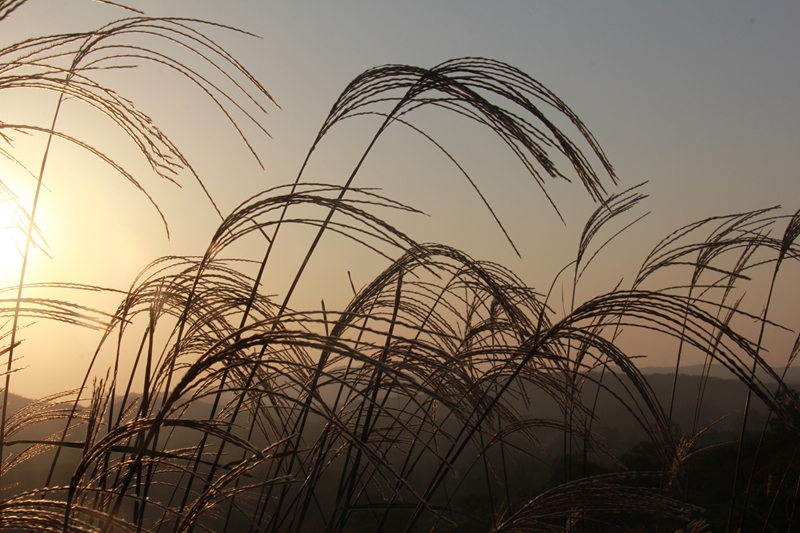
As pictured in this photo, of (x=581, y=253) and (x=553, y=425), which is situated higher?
(x=581, y=253)

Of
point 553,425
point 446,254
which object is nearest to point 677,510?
point 553,425

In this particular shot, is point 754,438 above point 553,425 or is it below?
below

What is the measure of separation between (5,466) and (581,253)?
2.13m

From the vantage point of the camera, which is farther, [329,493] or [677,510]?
[329,493]

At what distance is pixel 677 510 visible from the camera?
1.12 m

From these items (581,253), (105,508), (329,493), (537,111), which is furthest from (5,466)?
(329,493)

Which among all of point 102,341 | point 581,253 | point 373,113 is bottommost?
point 102,341

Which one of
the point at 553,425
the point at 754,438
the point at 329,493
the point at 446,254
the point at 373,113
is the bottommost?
the point at 329,493

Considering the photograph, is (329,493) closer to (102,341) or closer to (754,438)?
(754,438)

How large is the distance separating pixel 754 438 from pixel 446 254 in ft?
56.5

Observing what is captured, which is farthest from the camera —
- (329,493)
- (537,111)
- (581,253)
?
(329,493)

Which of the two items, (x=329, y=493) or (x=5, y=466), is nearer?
(x=5, y=466)

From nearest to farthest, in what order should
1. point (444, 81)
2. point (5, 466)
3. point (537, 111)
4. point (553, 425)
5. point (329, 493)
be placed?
point (537, 111), point (444, 81), point (553, 425), point (5, 466), point (329, 493)

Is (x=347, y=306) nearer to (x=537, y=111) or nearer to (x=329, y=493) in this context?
(x=537, y=111)
